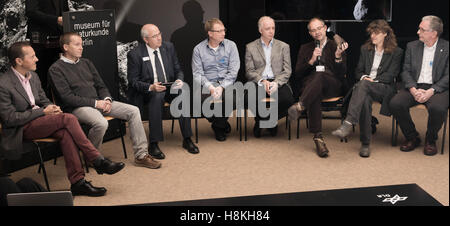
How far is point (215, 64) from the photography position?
198 inches

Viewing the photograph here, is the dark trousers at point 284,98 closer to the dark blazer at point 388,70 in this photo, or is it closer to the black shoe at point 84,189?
the dark blazer at point 388,70

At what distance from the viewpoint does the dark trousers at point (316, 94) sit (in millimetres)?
4688

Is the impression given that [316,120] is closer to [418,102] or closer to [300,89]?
[300,89]

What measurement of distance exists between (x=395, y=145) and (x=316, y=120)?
0.80 metres

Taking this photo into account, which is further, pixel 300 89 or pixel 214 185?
pixel 300 89

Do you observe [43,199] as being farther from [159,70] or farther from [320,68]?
[320,68]

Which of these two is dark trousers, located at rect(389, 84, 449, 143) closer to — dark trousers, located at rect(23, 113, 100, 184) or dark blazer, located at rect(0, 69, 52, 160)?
dark trousers, located at rect(23, 113, 100, 184)

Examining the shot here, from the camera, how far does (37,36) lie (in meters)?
4.63

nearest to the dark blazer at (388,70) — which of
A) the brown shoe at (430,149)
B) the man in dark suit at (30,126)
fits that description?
the brown shoe at (430,149)

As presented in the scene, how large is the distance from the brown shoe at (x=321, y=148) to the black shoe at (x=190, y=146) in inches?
43.1

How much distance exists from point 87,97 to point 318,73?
212 cm

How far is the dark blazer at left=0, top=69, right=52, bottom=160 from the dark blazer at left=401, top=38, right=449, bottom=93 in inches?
125

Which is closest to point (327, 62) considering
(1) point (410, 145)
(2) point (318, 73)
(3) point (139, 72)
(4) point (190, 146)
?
(2) point (318, 73)
